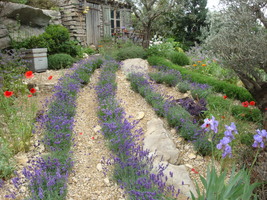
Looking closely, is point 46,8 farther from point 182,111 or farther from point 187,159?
point 187,159

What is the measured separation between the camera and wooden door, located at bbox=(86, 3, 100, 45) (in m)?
11.9

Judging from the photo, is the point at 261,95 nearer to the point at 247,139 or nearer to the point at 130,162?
the point at 247,139

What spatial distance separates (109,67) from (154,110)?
2.58m

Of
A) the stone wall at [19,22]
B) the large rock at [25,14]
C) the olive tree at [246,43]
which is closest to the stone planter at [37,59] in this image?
the stone wall at [19,22]

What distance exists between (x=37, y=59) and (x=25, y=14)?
81.1 inches

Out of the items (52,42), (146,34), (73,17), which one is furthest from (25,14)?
(146,34)

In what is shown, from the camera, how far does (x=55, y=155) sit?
275 cm

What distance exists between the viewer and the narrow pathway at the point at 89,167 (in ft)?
8.49

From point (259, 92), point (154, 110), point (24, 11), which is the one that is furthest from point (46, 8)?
point (259, 92)

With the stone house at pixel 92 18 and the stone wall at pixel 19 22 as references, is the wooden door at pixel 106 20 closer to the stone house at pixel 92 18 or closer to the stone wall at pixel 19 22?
the stone house at pixel 92 18

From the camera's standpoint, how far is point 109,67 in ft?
21.5

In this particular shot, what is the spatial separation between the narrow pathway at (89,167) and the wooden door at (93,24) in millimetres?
8220

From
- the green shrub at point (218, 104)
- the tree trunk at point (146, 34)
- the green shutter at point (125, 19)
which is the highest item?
the green shutter at point (125, 19)

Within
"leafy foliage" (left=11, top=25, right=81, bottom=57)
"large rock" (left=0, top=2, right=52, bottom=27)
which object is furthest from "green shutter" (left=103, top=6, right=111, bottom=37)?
"large rock" (left=0, top=2, right=52, bottom=27)
